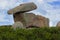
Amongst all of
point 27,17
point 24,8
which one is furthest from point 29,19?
point 24,8

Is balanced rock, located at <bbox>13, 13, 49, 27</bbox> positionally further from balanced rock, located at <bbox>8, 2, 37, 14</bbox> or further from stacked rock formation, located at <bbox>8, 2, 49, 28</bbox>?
balanced rock, located at <bbox>8, 2, 37, 14</bbox>

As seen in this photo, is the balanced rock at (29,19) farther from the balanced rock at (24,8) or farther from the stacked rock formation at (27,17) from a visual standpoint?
the balanced rock at (24,8)

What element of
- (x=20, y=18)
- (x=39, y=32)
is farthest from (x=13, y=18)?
(x=39, y=32)

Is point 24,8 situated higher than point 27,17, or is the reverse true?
point 24,8

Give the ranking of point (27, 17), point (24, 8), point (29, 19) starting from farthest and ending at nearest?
point (29, 19) → point (27, 17) → point (24, 8)

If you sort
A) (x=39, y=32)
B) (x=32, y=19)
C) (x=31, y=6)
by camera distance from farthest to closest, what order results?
(x=32, y=19)
(x=31, y=6)
(x=39, y=32)

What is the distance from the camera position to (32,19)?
1908 cm

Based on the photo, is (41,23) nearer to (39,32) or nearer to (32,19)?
(32,19)

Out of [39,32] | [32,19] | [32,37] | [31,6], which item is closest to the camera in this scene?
[32,37]

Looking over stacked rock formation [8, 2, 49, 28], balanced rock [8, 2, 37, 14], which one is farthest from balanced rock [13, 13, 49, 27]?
balanced rock [8, 2, 37, 14]

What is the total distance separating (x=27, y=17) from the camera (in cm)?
1881

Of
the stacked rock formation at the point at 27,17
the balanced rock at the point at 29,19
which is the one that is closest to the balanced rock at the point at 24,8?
the stacked rock formation at the point at 27,17

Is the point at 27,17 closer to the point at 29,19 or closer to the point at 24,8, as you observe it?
the point at 29,19

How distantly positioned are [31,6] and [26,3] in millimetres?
786
